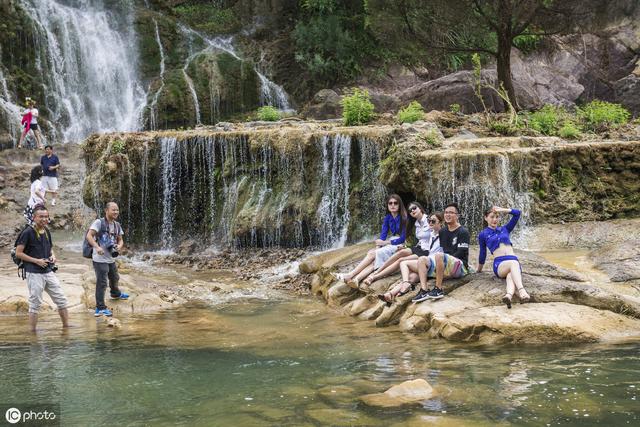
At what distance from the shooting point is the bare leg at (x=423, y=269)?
8.30 m

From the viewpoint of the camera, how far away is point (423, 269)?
8.34 m

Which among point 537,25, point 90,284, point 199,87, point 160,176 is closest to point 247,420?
point 90,284

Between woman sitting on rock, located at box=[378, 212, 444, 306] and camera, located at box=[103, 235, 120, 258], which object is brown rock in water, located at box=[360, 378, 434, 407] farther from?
camera, located at box=[103, 235, 120, 258]

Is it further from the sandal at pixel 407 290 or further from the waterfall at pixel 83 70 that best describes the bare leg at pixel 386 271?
the waterfall at pixel 83 70

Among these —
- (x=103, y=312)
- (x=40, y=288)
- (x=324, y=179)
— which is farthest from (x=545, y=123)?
(x=40, y=288)

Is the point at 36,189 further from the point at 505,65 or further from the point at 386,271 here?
the point at 505,65

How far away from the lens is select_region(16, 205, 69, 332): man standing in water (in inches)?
303

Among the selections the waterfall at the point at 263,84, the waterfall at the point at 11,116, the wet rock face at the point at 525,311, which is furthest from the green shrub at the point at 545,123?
the waterfall at the point at 11,116

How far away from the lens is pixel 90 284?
10352 mm

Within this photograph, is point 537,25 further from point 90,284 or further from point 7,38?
point 7,38

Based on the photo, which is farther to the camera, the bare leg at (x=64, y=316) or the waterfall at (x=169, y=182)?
the waterfall at (x=169, y=182)

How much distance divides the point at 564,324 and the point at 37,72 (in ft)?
67.2

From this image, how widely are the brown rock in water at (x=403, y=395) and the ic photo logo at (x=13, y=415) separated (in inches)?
108

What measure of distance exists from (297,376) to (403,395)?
121 cm
